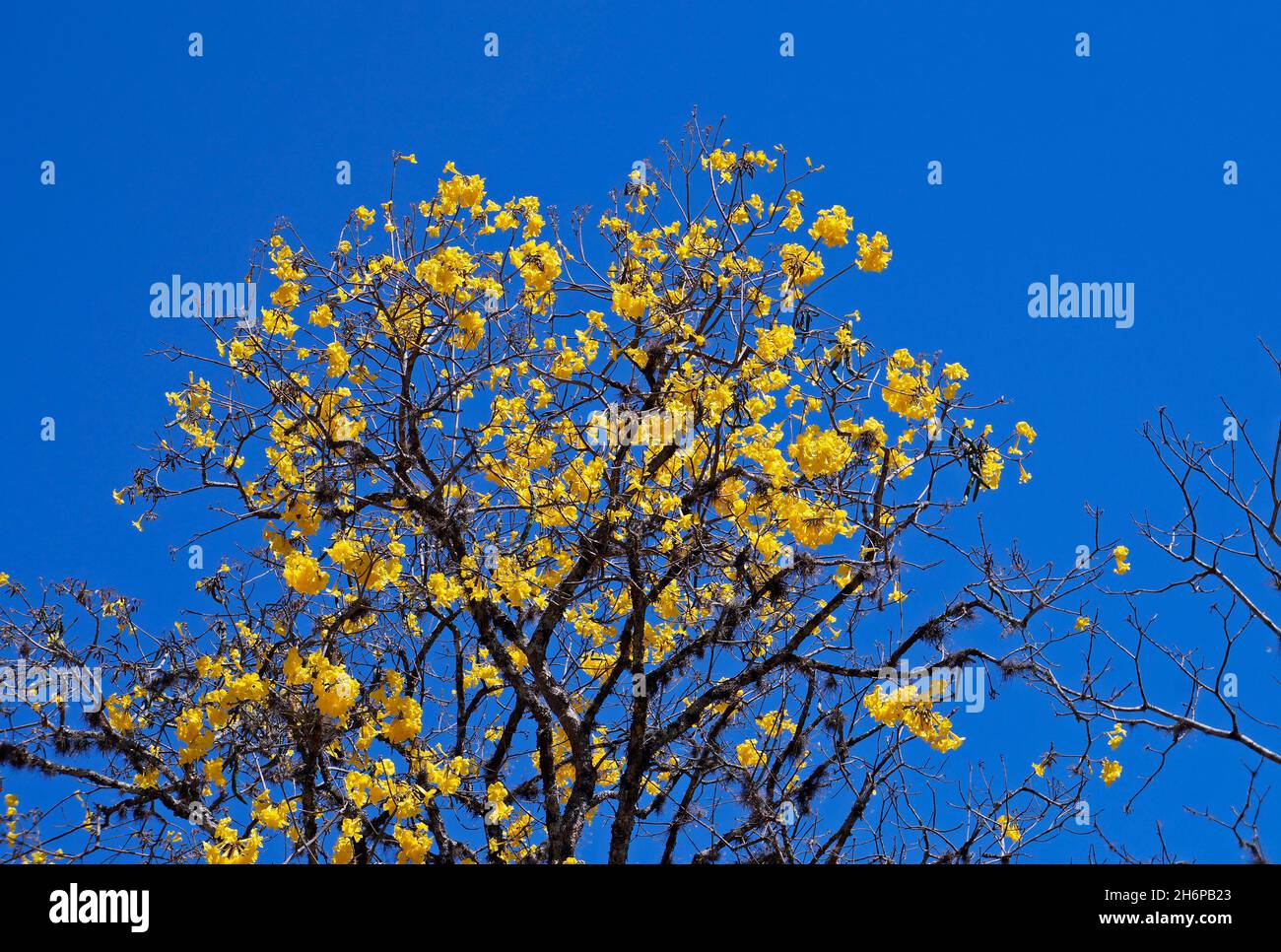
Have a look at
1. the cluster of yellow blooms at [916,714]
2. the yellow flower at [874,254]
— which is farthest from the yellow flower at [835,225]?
the cluster of yellow blooms at [916,714]

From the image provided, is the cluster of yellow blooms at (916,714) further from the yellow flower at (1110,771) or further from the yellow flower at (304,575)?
the yellow flower at (304,575)

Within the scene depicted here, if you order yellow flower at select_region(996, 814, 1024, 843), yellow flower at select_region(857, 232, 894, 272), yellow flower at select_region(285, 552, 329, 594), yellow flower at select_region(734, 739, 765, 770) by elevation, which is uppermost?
yellow flower at select_region(857, 232, 894, 272)

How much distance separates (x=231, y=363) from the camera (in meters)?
6.62

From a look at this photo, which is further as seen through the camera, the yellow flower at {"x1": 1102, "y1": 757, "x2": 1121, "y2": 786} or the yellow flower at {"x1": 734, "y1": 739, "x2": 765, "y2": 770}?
the yellow flower at {"x1": 734, "y1": 739, "x2": 765, "y2": 770}

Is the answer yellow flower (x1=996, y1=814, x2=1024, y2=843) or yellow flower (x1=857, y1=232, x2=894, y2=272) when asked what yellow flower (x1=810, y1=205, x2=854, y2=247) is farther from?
yellow flower (x1=996, y1=814, x2=1024, y2=843)

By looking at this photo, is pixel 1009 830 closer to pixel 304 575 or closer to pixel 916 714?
pixel 916 714

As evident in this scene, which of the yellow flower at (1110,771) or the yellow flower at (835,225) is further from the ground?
the yellow flower at (835,225)

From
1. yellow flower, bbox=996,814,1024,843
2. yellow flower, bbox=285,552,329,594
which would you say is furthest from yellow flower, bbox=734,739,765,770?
yellow flower, bbox=285,552,329,594

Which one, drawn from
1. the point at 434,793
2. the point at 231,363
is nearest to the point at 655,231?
the point at 231,363

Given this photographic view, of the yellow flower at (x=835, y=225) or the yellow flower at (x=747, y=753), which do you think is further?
the yellow flower at (x=747, y=753)

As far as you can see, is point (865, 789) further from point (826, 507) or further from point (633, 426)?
point (633, 426)
